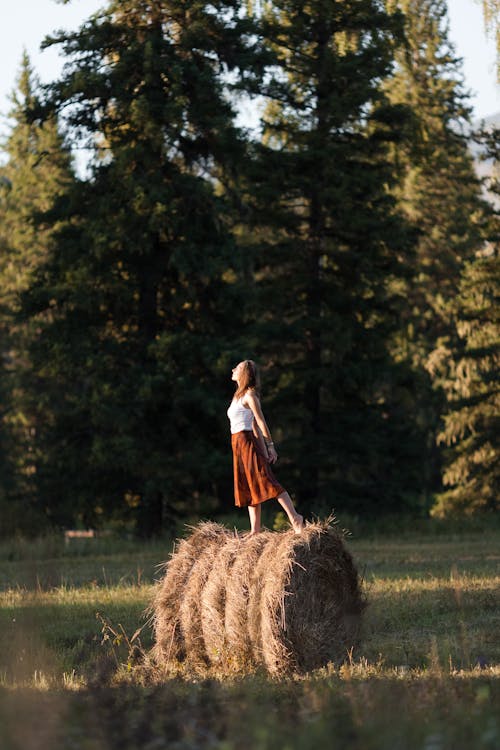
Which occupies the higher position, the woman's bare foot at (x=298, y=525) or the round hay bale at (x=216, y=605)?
the woman's bare foot at (x=298, y=525)

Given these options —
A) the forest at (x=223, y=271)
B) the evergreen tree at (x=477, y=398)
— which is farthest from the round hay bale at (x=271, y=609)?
the evergreen tree at (x=477, y=398)

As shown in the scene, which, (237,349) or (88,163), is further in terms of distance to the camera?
(88,163)

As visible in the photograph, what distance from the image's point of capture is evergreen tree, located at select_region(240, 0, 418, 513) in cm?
3119

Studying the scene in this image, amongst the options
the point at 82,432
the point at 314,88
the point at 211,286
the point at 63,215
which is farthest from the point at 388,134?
the point at 82,432

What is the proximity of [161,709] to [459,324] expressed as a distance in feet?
96.7

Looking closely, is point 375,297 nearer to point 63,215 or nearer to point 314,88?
point 314,88

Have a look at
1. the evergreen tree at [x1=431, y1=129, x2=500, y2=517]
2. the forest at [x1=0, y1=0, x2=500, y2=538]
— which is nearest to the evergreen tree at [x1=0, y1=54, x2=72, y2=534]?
the forest at [x1=0, y1=0, x2=500, y2=538]

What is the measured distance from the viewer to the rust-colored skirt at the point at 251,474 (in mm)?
12352

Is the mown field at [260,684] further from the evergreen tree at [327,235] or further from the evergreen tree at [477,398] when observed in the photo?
the evergreen tree at [477,398]

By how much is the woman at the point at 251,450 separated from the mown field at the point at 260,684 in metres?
1.58

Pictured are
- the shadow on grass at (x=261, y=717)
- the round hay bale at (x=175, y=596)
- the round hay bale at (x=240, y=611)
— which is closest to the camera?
the shadow on grass at (x=261, y=717)

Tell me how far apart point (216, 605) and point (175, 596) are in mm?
701

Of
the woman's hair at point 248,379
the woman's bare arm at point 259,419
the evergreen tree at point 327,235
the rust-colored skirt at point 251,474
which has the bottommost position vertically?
the rust-colored skirt at point 251,474

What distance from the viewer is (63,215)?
29.6 metres
